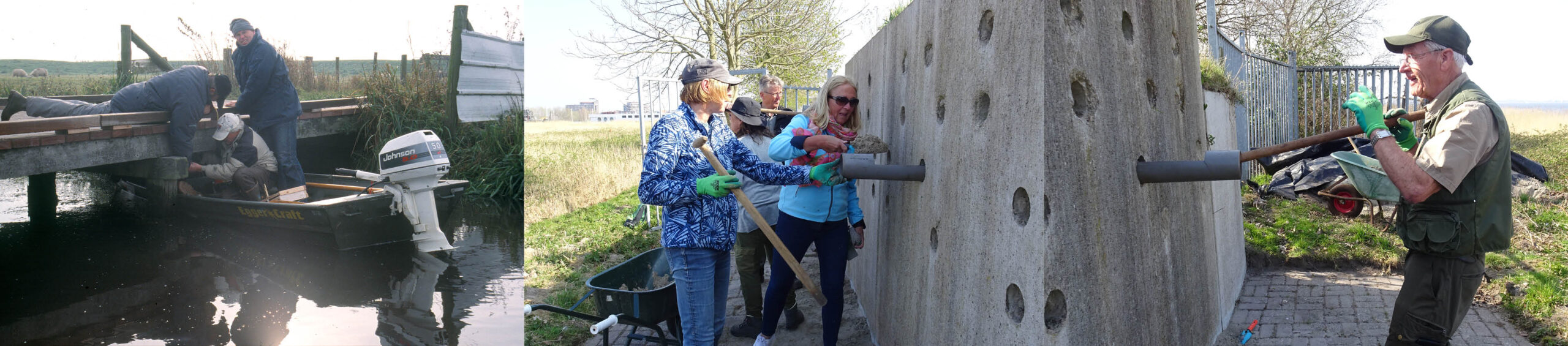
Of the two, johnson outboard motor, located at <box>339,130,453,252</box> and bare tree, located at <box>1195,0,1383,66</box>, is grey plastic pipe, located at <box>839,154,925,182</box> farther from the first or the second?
bare tree, located at <box>1195,0,1383,66</box>

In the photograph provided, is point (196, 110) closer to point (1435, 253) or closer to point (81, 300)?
point (81, 300)

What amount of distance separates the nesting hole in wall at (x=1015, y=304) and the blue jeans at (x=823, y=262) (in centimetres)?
128

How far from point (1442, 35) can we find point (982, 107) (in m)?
1.96

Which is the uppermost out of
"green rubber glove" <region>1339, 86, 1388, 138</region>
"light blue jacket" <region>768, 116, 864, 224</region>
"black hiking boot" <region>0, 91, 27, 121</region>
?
"black hiking boot" <region>0, 91, 27, 121</region>

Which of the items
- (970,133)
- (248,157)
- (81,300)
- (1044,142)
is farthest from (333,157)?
(1044,142)

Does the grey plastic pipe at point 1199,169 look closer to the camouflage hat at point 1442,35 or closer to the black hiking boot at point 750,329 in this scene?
the camouflage hat at point 1442,35

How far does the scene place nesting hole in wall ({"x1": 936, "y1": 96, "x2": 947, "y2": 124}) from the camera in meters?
3.31

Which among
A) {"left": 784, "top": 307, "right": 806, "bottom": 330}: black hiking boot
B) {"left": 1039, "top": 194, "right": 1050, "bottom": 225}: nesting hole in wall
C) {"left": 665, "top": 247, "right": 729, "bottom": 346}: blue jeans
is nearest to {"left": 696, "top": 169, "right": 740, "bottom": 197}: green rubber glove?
{"left": 665, "top": 247, "right": 729, "bottom": 346}: blue jeans

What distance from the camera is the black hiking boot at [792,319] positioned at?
16.2 ft

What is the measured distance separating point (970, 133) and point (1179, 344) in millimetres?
1225

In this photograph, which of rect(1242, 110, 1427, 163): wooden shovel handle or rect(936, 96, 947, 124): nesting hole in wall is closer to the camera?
rect(1242, 110, 1427, 163): wooden shovel handle

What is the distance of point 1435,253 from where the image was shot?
131 inches

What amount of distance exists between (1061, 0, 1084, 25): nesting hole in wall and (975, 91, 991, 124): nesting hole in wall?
40 centimetres

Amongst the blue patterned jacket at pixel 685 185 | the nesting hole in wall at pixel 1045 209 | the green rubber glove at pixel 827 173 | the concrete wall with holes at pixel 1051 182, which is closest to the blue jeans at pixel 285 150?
the blue patterned jacket at pixel 685 185
